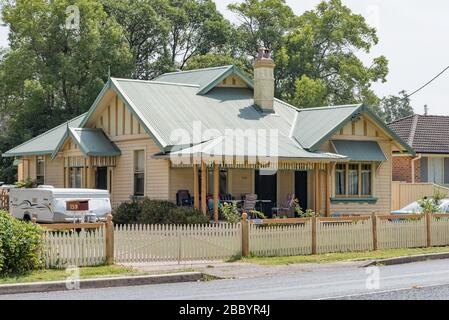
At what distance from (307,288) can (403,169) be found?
2745 centimetres

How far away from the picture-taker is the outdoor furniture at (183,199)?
30.9 meters

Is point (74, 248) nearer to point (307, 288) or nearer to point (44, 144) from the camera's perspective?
point (307, 288)

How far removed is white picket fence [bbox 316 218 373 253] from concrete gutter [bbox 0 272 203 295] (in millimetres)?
5864

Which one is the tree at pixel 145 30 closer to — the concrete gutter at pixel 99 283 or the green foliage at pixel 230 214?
the green foliage at pixel 230 214

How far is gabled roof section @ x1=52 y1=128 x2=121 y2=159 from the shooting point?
32594 millimetres

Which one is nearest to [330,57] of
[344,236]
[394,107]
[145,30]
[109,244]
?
[145,30]

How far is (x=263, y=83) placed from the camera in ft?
115

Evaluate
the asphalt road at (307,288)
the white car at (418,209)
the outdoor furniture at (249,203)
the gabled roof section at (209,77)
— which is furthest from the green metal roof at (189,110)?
the asphalt road at (307,288)

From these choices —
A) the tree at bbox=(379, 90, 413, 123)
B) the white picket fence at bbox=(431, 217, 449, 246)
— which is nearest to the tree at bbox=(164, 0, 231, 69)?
the white picket fence at bbox=(431, 217, 449, 246)

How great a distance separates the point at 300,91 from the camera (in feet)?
185

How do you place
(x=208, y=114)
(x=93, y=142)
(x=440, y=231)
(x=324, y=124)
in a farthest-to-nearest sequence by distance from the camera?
1. (x=324, y=124)
2. (x=93, y=142)
3. (x=208, y=114)
4. (x=440, y=231)

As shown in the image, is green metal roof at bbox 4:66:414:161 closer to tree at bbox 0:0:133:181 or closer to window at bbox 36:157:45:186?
window at bbox 36:157:45:186
